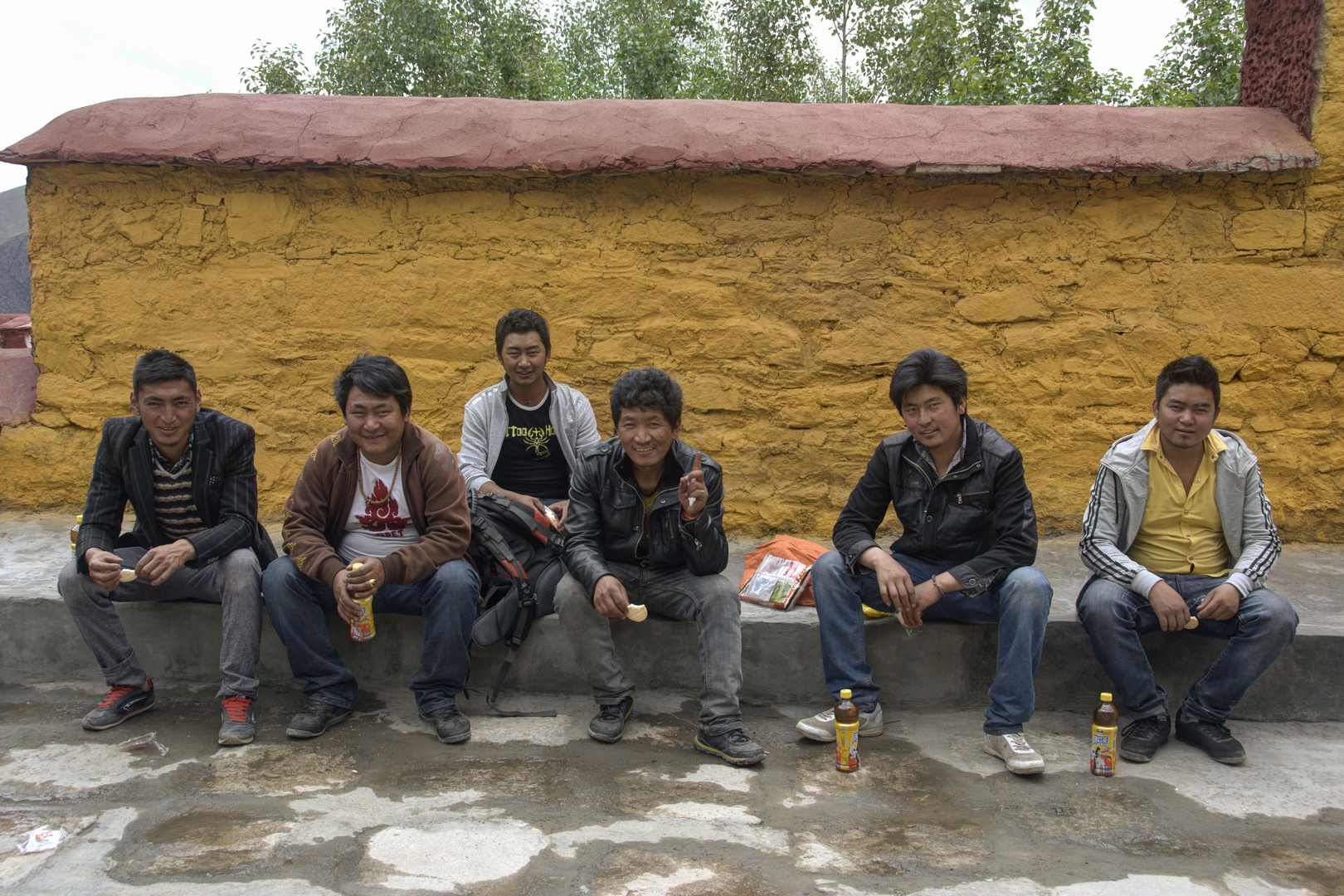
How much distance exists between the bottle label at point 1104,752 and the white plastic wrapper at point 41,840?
121 inches

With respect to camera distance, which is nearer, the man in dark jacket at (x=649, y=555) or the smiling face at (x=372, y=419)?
the man in dark jacket at (x=649, y=555)

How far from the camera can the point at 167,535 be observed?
3.56m

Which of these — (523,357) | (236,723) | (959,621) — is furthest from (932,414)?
(236,723)

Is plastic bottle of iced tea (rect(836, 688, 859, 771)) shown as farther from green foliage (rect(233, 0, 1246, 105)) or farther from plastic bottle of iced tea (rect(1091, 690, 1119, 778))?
green foliage (rect(233, 0, 1246, 105))

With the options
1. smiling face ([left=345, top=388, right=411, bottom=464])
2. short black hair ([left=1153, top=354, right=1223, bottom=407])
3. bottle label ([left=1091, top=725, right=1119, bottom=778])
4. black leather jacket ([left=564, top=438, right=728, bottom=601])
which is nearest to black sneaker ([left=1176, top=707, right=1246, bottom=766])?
bottle label ([left=1091, top=725, right=1119, bottom=778])

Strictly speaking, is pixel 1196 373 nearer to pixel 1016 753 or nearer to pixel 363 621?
pixel 1016 753

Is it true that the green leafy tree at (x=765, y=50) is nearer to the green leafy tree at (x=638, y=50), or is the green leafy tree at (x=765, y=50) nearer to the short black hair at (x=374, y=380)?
the green leafy tree at (x=638, y=50)

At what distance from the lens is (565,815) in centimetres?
277

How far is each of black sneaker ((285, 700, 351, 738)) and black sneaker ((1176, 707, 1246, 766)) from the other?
2.98 meters

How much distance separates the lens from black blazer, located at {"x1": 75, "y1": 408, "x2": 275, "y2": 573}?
3.44 meters

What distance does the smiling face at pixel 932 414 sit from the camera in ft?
10.8

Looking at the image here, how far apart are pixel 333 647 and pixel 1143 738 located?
2.88 m

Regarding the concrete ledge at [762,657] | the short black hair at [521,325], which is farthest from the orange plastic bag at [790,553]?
the short black hair at [521,325]

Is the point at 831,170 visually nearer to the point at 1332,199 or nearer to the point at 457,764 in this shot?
the point at 1332,199
